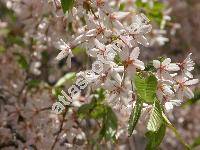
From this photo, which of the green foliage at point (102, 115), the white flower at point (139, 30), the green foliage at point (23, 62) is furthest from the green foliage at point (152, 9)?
the white flower at point (139, 30)

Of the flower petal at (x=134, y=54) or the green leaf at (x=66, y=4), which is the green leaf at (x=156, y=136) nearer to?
the flower petal at (x=134, y=54)

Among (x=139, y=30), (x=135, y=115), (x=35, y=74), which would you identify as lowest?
(x=35, y=74)

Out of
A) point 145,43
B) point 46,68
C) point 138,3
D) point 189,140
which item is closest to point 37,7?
point 145,43

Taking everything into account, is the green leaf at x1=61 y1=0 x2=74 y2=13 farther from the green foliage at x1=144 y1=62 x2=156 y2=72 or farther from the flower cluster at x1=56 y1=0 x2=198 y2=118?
the green foliage at x1=144 y1=62 x2=156 y2=72

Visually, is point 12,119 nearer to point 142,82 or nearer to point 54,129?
point 54,129

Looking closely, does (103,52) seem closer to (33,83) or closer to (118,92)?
(118,92)

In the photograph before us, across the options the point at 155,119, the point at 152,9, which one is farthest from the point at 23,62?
the point at 155,119
